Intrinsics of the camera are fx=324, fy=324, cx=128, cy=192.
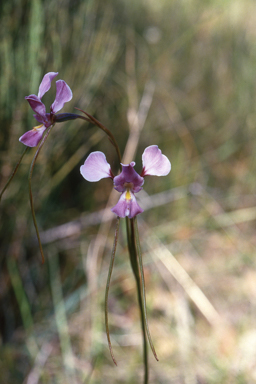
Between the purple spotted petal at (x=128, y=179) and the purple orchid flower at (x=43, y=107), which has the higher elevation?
the purple orchid flower at (x=43, y=107)

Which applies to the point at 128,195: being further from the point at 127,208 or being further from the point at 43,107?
the point at 43,107

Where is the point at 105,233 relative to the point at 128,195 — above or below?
above

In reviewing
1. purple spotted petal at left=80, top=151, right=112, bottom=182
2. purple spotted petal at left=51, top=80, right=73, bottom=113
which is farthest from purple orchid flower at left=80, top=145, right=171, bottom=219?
purple spotted petal at left=51, top=80, right=73, bottom=113

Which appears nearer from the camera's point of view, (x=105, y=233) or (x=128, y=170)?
(x=128, y=170)

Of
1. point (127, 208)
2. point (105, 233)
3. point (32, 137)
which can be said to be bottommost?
point (127, 208)

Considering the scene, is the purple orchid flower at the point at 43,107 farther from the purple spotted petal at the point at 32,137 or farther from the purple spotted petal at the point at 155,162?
the purple spotted petal at the point at 155,162

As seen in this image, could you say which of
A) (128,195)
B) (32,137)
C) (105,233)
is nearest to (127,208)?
(128,195)

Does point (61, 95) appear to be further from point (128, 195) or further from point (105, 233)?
point (105, 233)

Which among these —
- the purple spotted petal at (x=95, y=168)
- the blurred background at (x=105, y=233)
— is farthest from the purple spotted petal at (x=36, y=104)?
the blurred background at (x=105, y=233)
